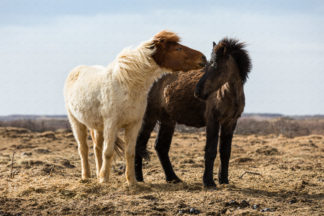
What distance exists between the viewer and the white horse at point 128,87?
6.62 metres

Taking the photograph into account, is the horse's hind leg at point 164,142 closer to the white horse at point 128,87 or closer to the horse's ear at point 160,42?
the white horse at point 128,87

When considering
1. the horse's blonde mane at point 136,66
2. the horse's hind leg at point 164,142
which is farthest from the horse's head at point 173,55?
the horse's hind leg at point 164,142

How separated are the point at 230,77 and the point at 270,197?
6.83ft

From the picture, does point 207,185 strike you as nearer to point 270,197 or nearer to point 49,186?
point 270,197

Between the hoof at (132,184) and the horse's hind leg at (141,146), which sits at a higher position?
the horse's hind leg at (141,146)

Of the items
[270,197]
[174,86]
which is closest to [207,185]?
[270,197]

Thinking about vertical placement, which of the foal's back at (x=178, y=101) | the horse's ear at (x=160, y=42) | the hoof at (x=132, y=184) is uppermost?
the horse's ear at (x=160, y=42)

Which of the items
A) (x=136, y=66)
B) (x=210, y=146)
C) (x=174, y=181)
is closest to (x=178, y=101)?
(x=210, y=146)

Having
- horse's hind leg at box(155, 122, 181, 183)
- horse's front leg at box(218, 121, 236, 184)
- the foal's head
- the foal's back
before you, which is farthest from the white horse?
horse's front leg at box(218, 121, 236, 184)

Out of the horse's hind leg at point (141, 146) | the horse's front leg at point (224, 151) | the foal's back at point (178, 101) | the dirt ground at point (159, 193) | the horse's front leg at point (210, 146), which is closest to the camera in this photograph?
the dirt ground at point (159, 193)

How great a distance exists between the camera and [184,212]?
220 inches

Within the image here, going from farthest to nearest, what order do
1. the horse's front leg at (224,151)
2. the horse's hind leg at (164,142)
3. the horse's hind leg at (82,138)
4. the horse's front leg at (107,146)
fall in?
the horse's hind leg at (164,142) → the horse's hind leg at (82,138) → the horse's front leg at (224,151) → the horse's front leg at (107,146)

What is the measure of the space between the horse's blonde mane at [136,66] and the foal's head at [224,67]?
868 millimetres

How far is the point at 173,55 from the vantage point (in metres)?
6.79
